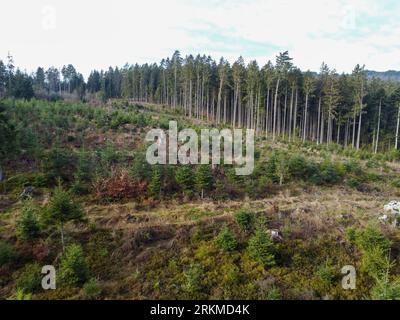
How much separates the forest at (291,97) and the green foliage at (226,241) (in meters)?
35.5

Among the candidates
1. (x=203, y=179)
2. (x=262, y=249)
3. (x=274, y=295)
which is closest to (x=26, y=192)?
(x=203, y=179)

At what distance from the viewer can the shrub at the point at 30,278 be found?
1120cm

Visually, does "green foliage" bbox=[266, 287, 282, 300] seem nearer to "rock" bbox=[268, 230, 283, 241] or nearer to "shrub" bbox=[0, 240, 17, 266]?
"rock" bbox=[268, 230, 283, 241]

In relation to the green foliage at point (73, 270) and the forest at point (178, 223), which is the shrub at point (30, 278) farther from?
the green foliage at point (73, 270)

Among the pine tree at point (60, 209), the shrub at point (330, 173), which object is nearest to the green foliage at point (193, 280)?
the pine tree at point (60, 209)

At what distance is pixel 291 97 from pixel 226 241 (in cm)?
4730

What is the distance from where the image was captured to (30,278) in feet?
37.2
